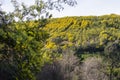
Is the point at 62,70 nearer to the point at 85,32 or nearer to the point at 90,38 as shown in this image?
the point at 90,38

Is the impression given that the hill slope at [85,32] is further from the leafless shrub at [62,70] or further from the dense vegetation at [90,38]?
the leafless shrub at [62,70]

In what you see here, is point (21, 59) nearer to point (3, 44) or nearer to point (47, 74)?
point (3, 44)

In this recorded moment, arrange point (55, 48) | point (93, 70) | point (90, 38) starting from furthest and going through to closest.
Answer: point (90, 38) → point (55, 48) → point (93, 70)

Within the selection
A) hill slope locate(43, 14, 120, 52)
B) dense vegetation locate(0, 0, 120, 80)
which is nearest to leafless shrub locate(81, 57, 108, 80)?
dense vegetation locate(0, 0, 120, 80)

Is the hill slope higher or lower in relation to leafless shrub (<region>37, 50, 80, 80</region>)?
lower

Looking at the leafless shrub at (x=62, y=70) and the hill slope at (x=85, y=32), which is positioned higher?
the leafless shrub at (x=62, y=70)

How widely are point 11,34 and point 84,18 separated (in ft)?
407

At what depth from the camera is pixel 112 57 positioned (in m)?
75.6

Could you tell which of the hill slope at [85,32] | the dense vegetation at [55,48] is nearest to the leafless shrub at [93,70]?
the dense vegetation at [55,48]

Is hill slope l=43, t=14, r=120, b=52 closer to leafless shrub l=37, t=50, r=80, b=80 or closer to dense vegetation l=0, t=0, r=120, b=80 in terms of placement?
dense vegetation l=0, t=0, r=120, b=80

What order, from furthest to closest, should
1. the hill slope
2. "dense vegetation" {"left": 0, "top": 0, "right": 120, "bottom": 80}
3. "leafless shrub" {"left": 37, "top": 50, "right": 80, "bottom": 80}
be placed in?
the hill slope
"leafless shrub" {"left": 37, "top": 50, "right": 80, "bottom": 80}
"dense vegetation" {"left": 0, "top": 0, "right": 120, "bottom": 80}

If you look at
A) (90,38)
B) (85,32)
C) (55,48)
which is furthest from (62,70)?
(85,32)

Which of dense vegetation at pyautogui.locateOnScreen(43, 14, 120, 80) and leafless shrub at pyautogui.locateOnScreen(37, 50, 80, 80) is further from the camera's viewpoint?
dense vegetation at pyautogui.locateOnScreen(43, 14, 120, 80)

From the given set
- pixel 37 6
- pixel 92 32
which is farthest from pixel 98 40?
pixel 37 6
